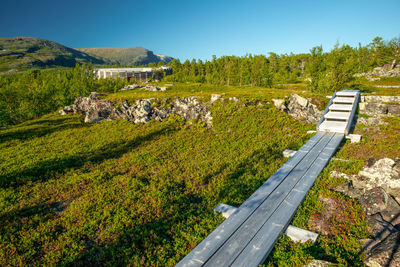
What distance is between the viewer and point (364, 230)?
642cm

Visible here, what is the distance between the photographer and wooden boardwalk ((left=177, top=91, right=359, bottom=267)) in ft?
18.0

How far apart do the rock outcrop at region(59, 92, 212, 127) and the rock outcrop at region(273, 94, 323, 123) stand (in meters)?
7.18

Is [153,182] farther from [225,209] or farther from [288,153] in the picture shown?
[288,153]

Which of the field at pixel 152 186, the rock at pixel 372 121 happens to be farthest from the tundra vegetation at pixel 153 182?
the rock at pixel 372 121

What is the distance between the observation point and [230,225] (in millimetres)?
6645

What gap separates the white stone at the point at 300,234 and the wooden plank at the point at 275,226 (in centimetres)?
19

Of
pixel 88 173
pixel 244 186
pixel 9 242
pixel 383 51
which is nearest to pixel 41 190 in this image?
pixel 88 173

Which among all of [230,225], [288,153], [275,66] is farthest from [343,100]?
[275,66]

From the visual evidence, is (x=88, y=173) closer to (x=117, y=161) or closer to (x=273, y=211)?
(x=117, y=161)

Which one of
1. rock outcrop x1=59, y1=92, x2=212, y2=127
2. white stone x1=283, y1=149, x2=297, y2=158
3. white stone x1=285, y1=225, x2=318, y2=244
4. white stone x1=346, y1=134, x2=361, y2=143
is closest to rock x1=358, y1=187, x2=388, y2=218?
white stone x1=285, y1=225, x2=318, y2=244

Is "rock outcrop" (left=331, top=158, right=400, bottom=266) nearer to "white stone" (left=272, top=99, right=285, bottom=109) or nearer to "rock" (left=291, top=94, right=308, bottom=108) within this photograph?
"rock" (left=291, top=94, right=308, bottom=108)

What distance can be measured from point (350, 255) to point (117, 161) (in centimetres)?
1313

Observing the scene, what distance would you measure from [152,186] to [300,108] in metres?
15.5

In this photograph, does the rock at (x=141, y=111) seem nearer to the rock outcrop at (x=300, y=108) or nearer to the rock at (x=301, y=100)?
the rock outcrop at (x=300, y=108)
